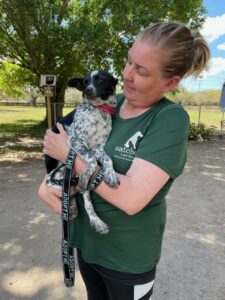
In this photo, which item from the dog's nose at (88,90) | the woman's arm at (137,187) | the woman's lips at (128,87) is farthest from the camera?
the dog's nose at (88,90)

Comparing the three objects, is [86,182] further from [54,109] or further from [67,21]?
[54,109]

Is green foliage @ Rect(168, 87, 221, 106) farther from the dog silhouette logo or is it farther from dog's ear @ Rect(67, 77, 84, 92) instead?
the dog silhouette logo

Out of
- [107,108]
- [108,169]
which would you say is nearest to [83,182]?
[108,169]

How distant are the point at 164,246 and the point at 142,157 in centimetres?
314

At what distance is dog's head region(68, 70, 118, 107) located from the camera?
2.25 m

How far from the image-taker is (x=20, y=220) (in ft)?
16.7

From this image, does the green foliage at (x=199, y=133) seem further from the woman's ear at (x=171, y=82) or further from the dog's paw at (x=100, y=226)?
the dog's paw at (x=100, y=226)

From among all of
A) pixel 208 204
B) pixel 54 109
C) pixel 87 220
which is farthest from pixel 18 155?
pixel 87 220

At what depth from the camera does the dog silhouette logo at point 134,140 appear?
4.93ft

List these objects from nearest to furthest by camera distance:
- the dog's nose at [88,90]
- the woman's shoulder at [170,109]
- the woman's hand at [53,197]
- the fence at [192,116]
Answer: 1. the woman's shoulder at [170,109]
2. the woman's hand at [53,197]
3. the dog's nose at [88,90]
4. the fence at [192,116]

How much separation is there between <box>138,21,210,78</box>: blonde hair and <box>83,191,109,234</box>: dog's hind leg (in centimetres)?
68

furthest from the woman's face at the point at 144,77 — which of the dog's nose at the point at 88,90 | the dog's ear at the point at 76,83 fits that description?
the dog's ear at the point at 76,83

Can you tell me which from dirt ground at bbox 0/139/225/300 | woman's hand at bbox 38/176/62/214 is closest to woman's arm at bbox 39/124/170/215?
woman's hand at bbox 38/176/62/214

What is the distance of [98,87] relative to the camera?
244 cm
